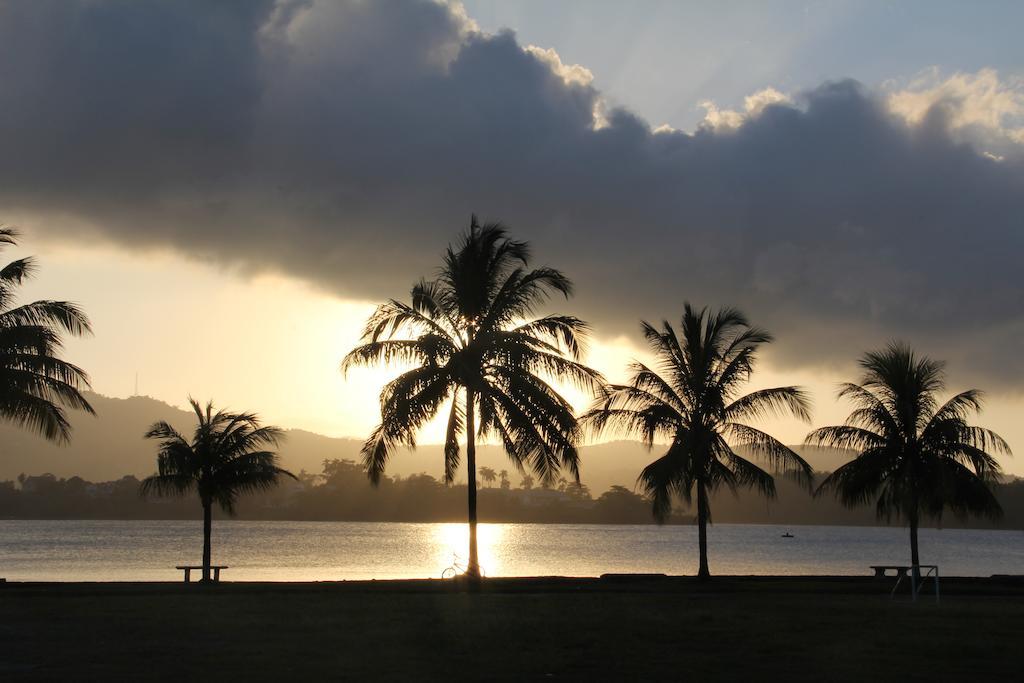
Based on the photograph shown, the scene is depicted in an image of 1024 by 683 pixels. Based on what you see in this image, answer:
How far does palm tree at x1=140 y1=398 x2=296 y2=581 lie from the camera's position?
36.8 m

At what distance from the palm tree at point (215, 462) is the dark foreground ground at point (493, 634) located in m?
8.39

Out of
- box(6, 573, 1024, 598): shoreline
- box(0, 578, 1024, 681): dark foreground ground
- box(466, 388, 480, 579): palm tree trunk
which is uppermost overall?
box(466, 388, 480, 579): palm tree trunk

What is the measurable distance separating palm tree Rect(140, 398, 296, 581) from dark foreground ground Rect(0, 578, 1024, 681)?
8388 mm

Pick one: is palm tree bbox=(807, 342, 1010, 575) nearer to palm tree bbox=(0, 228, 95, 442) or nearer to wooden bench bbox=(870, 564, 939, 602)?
wooden bench bbox=(870, 564, 939, 602)

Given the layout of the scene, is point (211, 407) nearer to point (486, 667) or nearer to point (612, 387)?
point (612, 387)

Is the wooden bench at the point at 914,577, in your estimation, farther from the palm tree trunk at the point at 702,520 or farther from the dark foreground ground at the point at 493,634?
the palm tree trunk at the point at 702,520

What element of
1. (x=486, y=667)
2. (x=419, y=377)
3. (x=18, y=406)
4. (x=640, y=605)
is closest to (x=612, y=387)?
(x=419, y=377)

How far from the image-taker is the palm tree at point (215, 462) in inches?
1450

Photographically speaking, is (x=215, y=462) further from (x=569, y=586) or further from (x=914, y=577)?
(x=914, y=577)

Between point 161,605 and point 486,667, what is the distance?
11281 mm

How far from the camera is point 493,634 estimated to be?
722 inches

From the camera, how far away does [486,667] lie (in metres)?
14.7

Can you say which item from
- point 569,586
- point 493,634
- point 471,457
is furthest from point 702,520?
point 493,634

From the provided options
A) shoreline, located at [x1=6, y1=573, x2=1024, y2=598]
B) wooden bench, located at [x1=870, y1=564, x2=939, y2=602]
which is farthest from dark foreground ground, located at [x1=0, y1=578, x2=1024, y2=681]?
wooden bench, located at [x1=870, y1=564, x2=939, y2=602]
